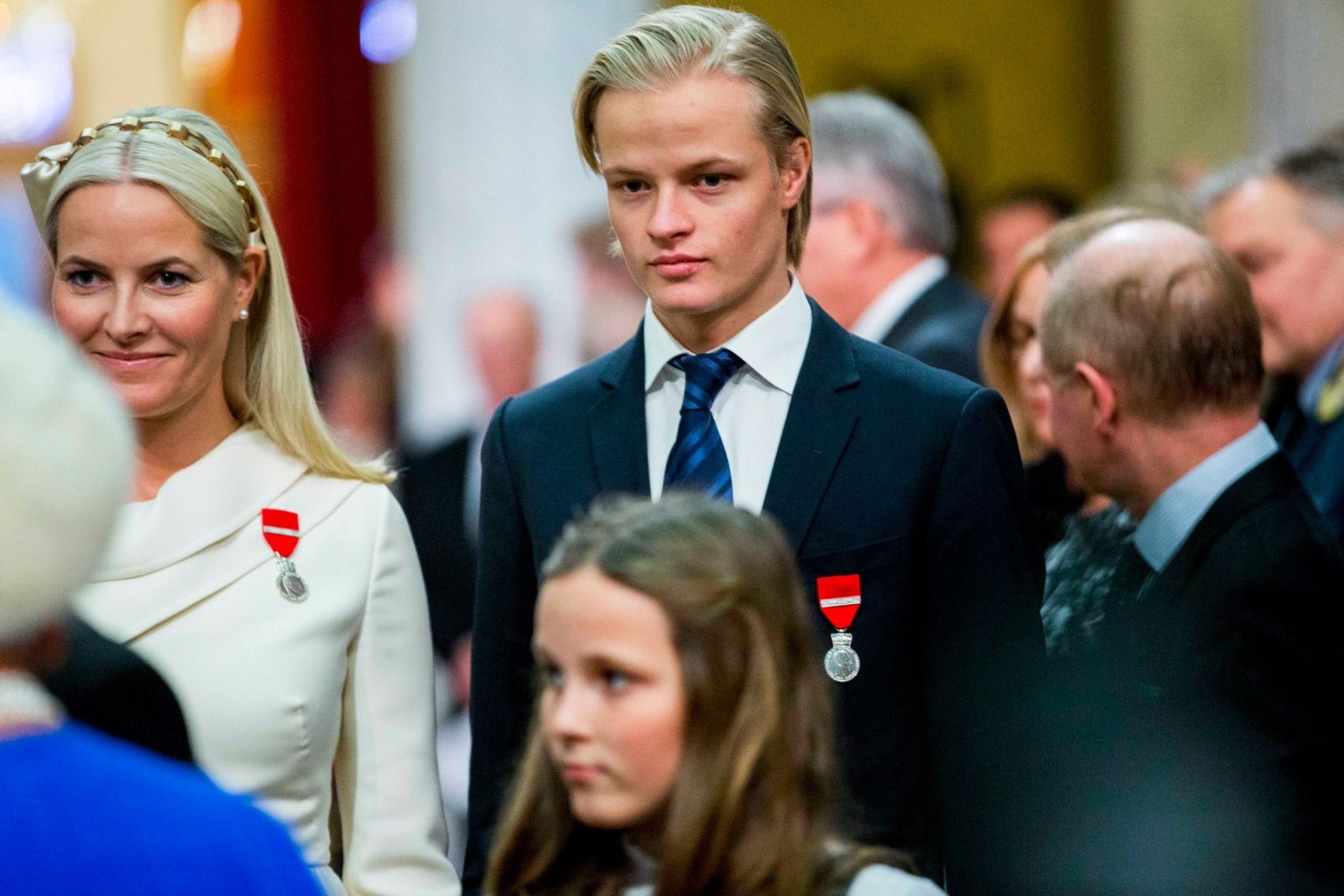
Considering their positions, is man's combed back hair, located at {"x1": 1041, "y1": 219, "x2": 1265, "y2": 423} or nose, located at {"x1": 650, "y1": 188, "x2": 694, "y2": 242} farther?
man's combed back hair, located at {"x1": 1041, "y1": 219, "x2": 1265, "y2": 423}

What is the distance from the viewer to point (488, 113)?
377 inches

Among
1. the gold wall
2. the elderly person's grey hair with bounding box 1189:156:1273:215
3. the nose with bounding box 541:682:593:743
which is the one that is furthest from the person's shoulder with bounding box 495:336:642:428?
the gold wall

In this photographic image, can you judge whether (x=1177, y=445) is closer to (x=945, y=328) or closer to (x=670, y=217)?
(x=670, y=217)

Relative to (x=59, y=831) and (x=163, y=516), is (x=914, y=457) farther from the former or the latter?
(x=59, y=831)

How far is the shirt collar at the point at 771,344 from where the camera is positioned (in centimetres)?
245

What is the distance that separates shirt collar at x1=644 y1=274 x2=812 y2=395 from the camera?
2.45 m

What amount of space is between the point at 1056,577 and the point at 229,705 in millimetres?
1362

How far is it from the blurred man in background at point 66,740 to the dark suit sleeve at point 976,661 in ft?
3.61

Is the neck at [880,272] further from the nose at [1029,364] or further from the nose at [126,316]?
the nose at [126,316]

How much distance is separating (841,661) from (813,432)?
30 centimetres

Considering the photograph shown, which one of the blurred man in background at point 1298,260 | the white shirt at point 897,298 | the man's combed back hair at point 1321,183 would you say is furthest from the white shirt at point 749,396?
the man's combed back hair at point 1321,183

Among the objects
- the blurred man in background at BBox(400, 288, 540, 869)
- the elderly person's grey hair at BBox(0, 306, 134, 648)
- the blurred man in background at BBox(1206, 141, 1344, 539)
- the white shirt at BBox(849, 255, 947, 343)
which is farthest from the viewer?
the blurred man in background at BBox(400, 288, 540, 869)

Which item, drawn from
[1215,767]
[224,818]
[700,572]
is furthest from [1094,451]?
[224,818]

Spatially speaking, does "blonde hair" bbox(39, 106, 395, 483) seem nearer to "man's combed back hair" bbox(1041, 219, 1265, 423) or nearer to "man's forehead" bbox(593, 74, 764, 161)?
"man's forehead" bbox(593, 74, 764, 161)
